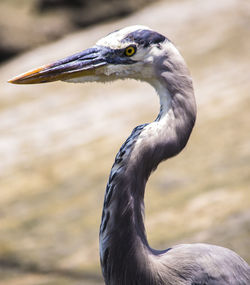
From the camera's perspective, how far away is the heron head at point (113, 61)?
2254 mm

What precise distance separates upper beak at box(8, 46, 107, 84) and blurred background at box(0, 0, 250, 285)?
6.73ft

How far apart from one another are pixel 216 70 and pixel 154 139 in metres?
5.22

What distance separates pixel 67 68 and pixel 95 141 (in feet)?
12.8

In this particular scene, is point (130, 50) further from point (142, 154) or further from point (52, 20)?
point (52, 20)

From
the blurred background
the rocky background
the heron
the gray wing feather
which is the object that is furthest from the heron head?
the rocky background

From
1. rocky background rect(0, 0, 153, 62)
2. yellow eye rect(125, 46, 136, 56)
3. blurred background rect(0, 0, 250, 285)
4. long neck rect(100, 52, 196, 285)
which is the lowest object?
long neck rect(100, 52, 196, 285)

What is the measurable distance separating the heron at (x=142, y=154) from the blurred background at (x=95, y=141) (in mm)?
1637

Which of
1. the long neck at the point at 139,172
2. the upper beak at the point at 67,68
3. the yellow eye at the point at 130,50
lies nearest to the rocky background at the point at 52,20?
the upper beak at the point at 67,68

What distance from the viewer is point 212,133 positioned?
5875 millimetres

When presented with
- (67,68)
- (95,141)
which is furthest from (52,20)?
(67,68)

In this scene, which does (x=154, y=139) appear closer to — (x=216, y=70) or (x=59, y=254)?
(x=59, y=254)

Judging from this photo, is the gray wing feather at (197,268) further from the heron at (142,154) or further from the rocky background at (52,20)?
the rocky background at (52,20)

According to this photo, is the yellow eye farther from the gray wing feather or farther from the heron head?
the gray wing feather

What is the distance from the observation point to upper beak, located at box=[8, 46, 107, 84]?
230 centimetres
